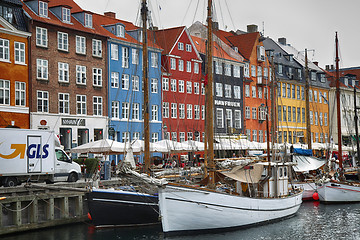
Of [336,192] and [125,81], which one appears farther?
[125,81]

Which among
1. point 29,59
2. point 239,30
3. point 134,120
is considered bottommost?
point 134,120

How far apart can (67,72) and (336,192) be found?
23811mm

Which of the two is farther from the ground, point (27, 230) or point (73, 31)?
point (73, 31)

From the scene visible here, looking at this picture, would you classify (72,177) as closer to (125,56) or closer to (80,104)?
(80,104)

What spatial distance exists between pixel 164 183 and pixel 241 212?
15.7 feet

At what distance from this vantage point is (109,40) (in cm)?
5456

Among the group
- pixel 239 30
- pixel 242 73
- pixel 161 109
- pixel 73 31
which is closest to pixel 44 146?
pixel 73 31

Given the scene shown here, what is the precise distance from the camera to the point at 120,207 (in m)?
29.2

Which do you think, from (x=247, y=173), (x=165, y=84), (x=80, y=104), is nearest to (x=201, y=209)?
(x=247, y=173)

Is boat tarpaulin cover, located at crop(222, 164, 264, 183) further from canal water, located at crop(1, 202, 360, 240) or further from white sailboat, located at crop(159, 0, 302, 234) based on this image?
canal water, located at crop(1, 202, 360, 240)

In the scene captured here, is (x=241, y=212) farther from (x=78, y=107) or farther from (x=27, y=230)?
(x=78, y=107)

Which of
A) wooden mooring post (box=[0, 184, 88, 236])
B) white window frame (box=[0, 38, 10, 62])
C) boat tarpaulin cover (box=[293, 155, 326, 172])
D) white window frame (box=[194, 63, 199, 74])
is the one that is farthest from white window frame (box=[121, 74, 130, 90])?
wooden mooring post (box=[0, 184, 88, 236])

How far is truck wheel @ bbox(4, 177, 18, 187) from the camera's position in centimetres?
3097

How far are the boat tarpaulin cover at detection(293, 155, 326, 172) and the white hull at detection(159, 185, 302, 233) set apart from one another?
18736mm
